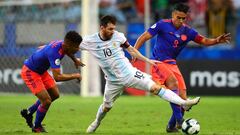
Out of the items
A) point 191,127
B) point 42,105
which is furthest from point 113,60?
point 191,127

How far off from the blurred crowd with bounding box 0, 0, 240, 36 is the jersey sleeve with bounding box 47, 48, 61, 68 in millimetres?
12053

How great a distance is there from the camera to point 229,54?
2306 cm

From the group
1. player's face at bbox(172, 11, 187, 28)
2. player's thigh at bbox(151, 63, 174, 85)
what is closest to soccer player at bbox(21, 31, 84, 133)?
player's thigh at bbox(151, 63, 174, 85)

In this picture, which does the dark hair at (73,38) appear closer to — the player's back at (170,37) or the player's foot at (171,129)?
the player's back at (170,37)

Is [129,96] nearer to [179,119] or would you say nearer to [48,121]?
[48,121]

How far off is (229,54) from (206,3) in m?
1.84

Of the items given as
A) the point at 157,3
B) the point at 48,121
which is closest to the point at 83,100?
the point at 157,3

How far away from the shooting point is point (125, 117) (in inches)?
608

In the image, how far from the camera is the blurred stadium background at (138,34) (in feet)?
75.7

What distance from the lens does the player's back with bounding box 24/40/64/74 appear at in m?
11.5

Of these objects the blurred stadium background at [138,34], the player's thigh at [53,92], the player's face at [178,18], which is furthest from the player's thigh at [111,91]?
the blurred stadium background at [138,34]

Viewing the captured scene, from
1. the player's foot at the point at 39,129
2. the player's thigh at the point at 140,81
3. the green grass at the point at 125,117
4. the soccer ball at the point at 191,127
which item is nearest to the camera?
the soccer ball at the point at 191,127

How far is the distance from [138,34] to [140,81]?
40.3 feet

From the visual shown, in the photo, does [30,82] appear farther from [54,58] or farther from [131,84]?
[131,84]
